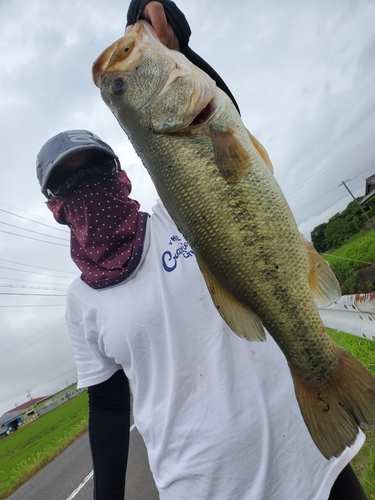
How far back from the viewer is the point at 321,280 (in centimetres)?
152

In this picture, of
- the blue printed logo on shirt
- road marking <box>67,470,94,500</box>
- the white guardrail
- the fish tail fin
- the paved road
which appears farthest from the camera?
road marking <box>67,470,94,500</box>

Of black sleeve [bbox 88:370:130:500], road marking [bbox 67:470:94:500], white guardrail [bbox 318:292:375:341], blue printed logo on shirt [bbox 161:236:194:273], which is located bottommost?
road marking [bbox 67:470:94:500]

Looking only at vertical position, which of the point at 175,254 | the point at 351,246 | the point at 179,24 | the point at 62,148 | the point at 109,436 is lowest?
the point at 109,436

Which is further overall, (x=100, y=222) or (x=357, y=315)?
(x=357, y=315)

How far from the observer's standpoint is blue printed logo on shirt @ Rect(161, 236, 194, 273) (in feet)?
5.74

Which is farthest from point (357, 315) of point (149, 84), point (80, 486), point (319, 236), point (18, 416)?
point (18, 416)

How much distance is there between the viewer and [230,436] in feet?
4.87

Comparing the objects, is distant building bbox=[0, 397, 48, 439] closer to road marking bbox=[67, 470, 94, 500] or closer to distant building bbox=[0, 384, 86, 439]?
distant building bbox=[0, 384, 86, 439]

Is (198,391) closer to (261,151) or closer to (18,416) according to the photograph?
(261,151)

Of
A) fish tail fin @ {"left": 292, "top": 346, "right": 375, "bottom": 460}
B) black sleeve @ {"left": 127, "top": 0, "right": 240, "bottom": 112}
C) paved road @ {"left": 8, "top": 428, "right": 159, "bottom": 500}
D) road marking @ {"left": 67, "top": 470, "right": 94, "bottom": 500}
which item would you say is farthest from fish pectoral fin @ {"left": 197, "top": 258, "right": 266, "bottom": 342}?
road marking @ {"left": 67, "top": 470, "right": 94, "bottom": 500}

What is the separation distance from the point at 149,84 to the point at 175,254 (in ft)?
2.84

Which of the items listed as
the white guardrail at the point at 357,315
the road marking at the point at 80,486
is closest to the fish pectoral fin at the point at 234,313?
the white guardrail at the point at 357,315

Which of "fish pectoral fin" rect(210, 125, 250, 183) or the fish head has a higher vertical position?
the fish head

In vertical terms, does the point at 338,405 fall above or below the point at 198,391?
below
